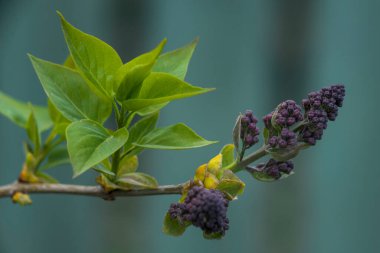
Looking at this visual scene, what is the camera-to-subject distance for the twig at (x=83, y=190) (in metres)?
0.77

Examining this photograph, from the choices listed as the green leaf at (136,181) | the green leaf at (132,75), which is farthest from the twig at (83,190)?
the green leaf at (132,75)

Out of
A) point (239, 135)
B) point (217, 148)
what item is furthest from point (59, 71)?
point (217, 148)

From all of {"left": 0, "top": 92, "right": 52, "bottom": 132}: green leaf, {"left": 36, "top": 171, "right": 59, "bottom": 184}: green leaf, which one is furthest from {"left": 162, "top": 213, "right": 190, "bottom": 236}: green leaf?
{"left": 0, "top": 92, "right": 52, "bottom": 132}: green leaf

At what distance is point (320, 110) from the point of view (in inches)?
27.9

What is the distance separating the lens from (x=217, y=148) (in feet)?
9.09

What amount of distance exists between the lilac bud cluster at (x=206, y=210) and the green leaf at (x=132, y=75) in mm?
144

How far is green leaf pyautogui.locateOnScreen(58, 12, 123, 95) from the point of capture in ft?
2.35

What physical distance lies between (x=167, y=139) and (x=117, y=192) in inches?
4.1

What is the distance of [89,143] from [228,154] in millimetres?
188

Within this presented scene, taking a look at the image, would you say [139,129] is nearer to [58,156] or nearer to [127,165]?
[127,165]

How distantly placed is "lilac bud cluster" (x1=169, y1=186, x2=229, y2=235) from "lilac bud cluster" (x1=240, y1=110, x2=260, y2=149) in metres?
0.10

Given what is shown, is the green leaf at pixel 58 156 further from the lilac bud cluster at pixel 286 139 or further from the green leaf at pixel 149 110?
the lilac bud cluster at pixel 286 139

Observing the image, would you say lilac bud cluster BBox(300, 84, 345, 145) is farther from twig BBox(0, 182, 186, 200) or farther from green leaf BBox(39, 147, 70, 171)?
green leaf BBox(39, 147, 70, 171)

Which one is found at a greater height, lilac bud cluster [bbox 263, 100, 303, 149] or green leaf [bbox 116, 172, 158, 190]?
lilac bud cluster [bbox 263, 100, 303, 149]
